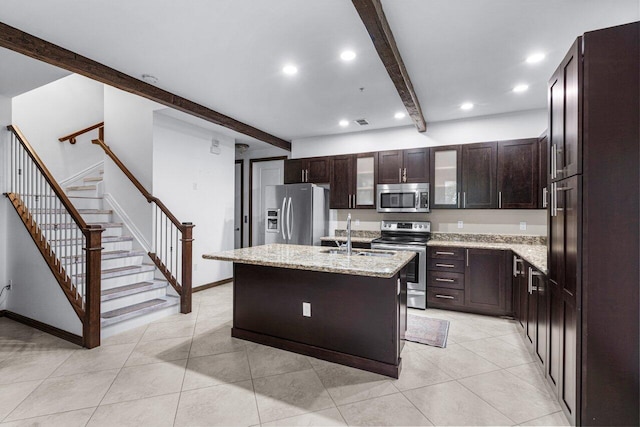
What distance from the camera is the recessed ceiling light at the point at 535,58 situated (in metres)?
2.70

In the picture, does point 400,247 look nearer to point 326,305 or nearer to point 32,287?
point 326,305

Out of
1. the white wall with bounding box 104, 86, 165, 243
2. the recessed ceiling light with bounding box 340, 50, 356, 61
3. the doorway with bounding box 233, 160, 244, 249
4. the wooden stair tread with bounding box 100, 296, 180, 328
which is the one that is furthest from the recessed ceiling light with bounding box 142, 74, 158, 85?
the doorway with bounding box 233, 160, 244, 249

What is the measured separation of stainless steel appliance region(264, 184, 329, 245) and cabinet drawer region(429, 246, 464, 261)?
1.78 meters

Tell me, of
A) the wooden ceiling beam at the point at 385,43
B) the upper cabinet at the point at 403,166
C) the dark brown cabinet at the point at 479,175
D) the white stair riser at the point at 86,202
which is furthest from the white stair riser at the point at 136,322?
the dark brown cabinet at the point at 479,175

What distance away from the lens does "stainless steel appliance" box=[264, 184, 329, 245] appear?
4.94m

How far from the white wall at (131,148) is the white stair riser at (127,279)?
51 cm

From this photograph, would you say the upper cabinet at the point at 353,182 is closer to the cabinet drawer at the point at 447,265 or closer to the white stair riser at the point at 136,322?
the cabinet drawer at the point at 447,265

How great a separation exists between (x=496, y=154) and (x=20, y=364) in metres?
5.40

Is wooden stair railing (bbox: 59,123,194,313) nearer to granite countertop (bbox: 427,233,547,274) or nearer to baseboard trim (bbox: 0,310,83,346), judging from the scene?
baseboard trim (bbox: 0,310,83,346)

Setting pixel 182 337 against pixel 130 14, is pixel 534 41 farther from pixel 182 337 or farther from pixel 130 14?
pixel 182 337

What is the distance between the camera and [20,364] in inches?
100

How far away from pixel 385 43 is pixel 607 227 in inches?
69.4

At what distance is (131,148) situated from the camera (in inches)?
177

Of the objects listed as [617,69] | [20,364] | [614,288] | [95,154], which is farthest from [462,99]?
[95,154]
